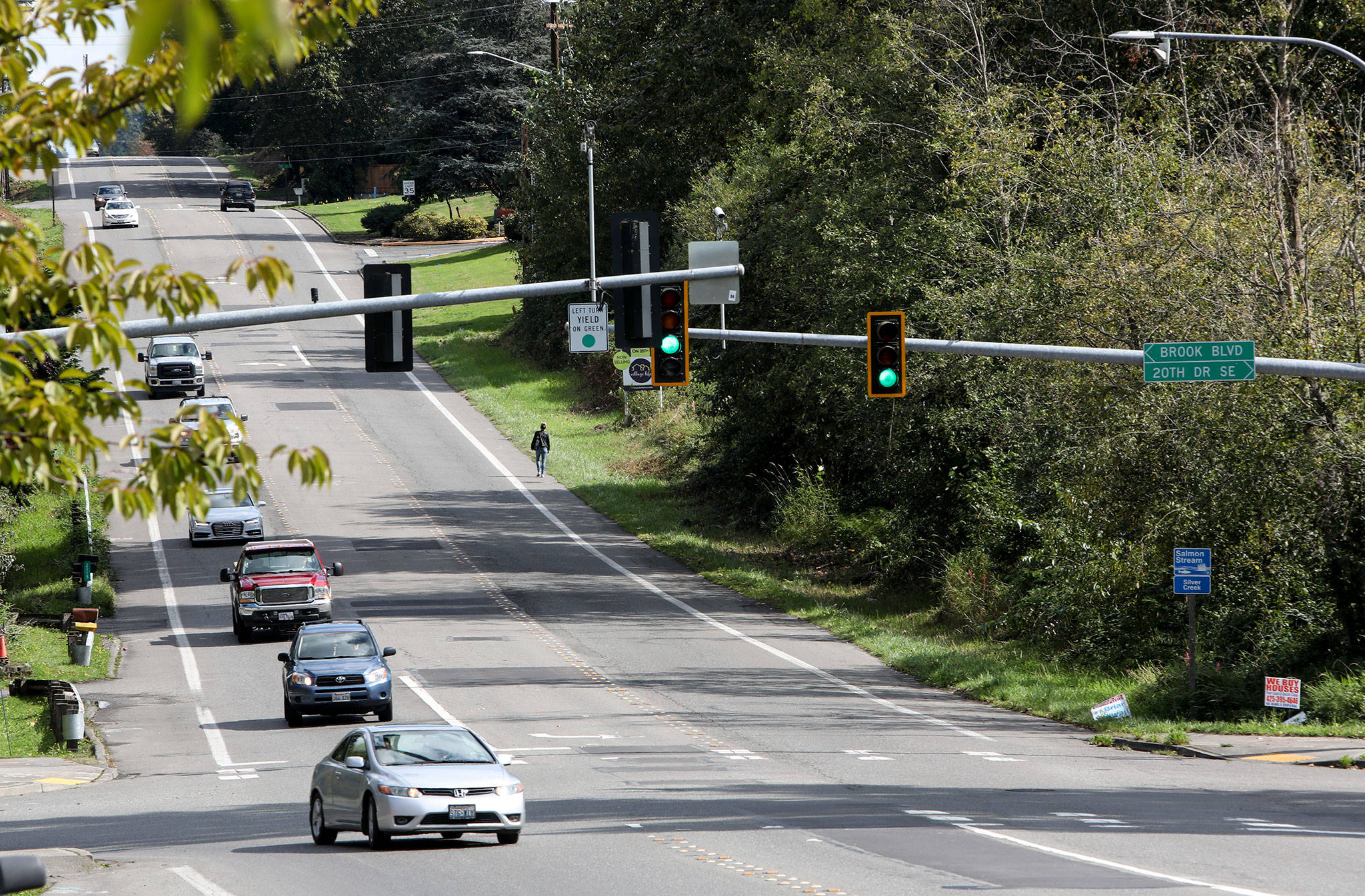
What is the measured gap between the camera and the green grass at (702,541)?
25359mm

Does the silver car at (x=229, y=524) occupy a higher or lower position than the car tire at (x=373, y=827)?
higher

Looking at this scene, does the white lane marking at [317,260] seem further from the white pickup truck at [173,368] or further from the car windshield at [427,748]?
the car windshield at [427,748]

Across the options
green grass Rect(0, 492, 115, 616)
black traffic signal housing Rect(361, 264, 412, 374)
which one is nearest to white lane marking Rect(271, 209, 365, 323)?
green grass Rect(0, 492, 115, 616)

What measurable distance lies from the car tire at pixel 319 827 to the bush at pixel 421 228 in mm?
78378

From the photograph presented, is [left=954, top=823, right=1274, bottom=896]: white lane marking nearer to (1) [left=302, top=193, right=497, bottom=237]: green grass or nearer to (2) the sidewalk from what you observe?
(2) the sidewalk

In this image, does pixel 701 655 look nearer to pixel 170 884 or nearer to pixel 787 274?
pixel 787 274

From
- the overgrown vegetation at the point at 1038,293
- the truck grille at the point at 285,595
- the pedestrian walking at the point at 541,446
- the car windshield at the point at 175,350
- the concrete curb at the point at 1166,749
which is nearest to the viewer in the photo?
the concrete curb at the point at 1166,749

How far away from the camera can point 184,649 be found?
3019 centimetres

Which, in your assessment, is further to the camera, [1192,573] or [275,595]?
[275,595]

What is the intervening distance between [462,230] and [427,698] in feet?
229

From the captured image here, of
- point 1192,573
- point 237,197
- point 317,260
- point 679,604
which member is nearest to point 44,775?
point 679,604

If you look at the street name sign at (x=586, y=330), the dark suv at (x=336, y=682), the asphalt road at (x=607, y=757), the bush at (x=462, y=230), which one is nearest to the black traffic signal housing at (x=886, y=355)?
the street name sign at (x=586, y=330)

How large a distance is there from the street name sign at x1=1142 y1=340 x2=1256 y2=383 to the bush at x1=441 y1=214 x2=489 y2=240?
78002mm

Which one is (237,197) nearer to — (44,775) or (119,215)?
(119,215)
